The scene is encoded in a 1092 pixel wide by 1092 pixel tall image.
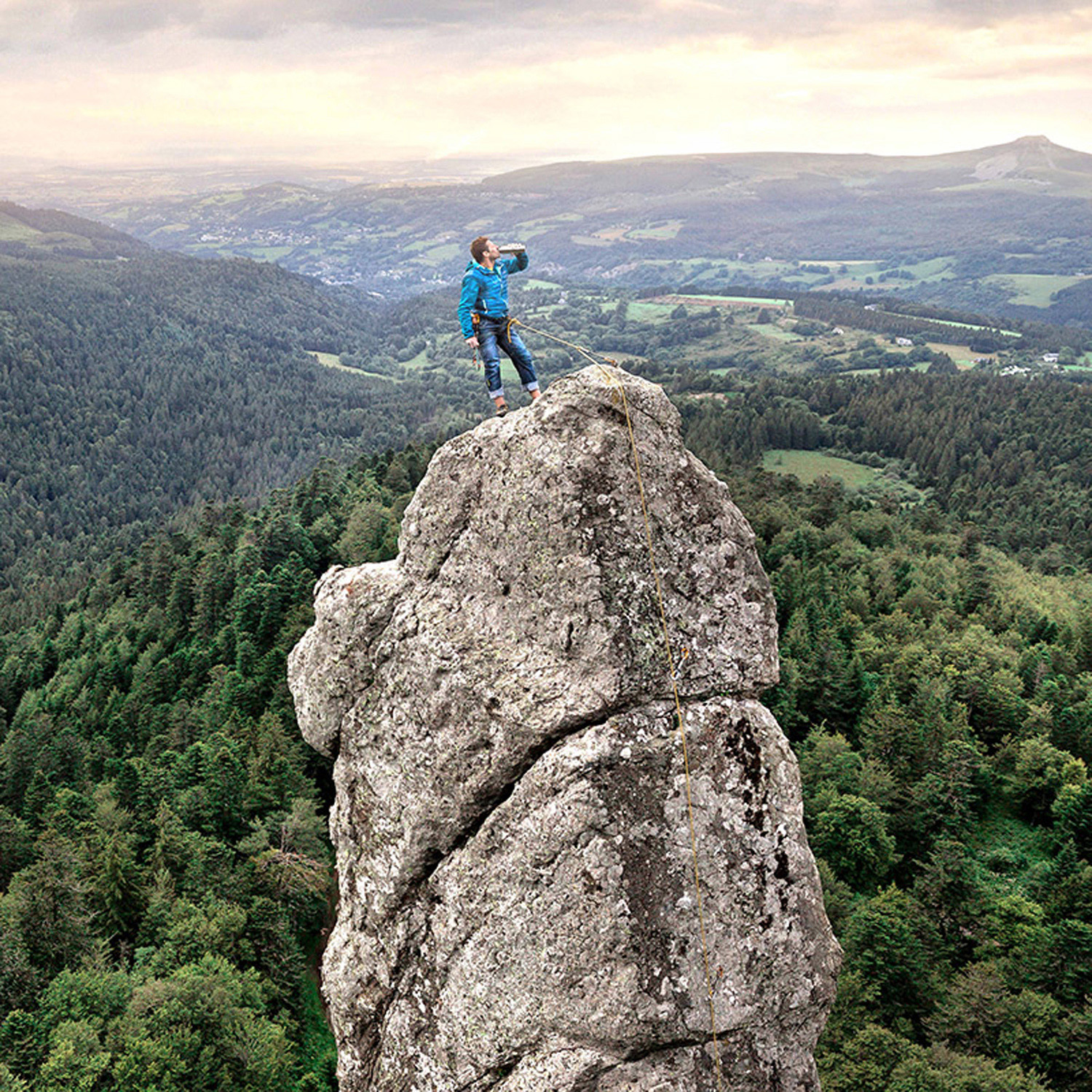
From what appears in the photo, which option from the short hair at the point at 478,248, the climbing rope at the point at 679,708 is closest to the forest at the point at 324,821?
the climbing rope at the point at 679,708

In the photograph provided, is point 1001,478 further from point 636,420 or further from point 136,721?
point 636,420

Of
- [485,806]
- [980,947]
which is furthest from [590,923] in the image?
[980,947]

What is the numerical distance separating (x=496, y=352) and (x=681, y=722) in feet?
34.8

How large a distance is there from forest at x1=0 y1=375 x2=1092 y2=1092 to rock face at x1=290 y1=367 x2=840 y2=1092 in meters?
26.3

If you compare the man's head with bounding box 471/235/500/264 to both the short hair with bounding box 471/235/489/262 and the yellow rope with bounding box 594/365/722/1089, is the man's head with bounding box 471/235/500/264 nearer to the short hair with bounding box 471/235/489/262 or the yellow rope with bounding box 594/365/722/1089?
the short hair with bounding box 471/235/489/262

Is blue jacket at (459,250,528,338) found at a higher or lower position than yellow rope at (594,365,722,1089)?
higher

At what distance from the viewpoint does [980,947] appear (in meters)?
49.0

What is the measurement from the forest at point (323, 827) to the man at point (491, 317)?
108 ft

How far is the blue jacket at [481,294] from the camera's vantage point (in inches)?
776

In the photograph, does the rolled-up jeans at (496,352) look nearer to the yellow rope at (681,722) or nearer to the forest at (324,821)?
the yellow rope at (681,722)

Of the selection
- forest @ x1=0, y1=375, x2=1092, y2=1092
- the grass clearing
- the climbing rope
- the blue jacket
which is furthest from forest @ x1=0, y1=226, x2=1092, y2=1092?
the grass clearing

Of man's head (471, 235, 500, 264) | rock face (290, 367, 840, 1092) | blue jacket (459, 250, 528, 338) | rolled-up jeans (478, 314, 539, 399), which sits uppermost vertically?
man's head (471, 235, 500, 264)

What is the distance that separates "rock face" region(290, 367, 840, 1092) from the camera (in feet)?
47.8

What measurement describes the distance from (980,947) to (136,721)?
7735 cm
